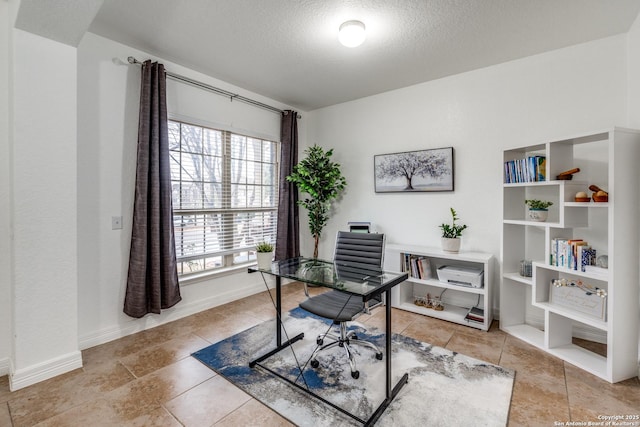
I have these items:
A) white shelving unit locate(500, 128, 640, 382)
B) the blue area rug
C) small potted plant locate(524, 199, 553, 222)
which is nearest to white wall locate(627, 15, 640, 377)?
white shelving unit locate(500, 128, 640, 382)

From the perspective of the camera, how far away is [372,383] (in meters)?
1.93

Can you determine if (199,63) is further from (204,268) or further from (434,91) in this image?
(434,91)

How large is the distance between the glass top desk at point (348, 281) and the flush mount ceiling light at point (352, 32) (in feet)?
5.85

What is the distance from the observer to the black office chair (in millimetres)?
1998

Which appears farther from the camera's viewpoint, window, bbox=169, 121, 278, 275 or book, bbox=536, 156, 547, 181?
window, bbox=169, 121, 278, 275

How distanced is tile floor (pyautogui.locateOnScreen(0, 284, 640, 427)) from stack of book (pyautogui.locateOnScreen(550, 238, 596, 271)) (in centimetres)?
74

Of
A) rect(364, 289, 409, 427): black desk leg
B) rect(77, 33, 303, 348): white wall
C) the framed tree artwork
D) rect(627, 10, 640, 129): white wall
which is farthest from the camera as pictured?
the framed tree artwork

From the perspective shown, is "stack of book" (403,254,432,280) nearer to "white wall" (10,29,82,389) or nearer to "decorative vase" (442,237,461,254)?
"decorative vase" (442,237,461,254)

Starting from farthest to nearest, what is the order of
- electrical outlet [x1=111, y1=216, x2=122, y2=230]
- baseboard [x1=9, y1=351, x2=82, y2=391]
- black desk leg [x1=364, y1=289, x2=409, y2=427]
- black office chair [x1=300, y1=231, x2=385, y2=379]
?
1. electrical outlet [x1=111, y1=216, x2=122, y2=230]
2. black office chair [x1=300, y1=231, x2=385, y2=379]
3. baseboard [x1=9, y1=351, x2=82, y2=391]
4. black desk leg [x1=364, y1=289, x2=409, y2=427]

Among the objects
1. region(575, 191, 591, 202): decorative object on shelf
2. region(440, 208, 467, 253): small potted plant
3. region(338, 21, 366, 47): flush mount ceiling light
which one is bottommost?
region(440, 208, 467, 253): small potted plant

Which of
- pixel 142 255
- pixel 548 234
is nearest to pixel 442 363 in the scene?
pixel 548 234

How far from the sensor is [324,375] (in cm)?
203

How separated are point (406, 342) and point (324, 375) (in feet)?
2.86

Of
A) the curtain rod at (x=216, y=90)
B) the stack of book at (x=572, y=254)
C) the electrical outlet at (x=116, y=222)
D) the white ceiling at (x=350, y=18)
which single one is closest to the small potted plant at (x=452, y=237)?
the stack of book at (x=572, y=254)
